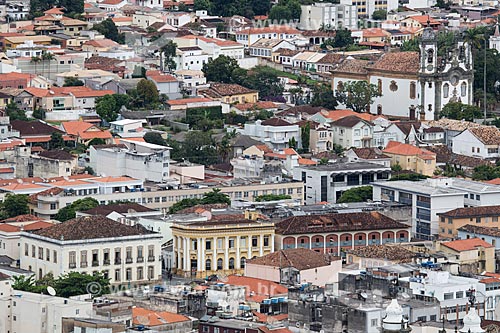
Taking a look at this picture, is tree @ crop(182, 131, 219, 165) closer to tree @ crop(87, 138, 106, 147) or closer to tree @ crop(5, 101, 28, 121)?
tree @ crop(87, 138, 106, 147)

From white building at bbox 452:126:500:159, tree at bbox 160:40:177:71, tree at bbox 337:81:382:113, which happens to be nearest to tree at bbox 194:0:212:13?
tree at bbox 160:40:177:71

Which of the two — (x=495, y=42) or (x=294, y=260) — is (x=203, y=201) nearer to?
(x=294, y=260)

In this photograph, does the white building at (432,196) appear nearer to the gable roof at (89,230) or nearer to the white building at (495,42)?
the gable roof at (89,230)

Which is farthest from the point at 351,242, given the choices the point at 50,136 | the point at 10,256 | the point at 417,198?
the point at 50,136

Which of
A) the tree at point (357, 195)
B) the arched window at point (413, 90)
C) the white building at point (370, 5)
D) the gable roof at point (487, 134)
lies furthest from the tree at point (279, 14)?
the tree at point (357, 195)

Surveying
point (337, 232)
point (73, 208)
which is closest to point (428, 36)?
point (73, 208)

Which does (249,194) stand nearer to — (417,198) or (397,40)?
(417,198)
